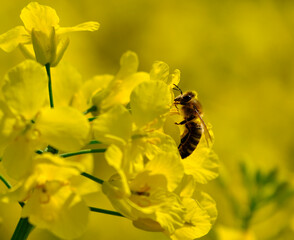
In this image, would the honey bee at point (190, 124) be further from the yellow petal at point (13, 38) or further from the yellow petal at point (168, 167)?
the yellow petal at point (13, 38)

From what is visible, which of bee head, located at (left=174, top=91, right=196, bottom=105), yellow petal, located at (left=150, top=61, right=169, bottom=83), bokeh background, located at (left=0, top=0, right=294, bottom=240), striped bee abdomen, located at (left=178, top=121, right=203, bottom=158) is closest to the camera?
yellow petal, located at (left=150, top=61, right=169, bottom=83)

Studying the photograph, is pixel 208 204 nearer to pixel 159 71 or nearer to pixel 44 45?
pixel 159 71

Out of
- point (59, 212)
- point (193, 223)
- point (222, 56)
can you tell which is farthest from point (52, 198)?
point (222, 56)

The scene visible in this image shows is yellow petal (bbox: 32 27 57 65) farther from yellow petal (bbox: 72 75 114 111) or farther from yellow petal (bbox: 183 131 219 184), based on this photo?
yellow petal (bbox: 183 131 219 184)

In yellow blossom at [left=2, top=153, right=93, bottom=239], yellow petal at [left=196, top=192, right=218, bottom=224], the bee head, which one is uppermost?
the bee head

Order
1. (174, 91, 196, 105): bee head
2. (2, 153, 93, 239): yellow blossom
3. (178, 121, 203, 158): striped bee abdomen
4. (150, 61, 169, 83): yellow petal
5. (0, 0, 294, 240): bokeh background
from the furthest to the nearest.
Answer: (0, 0, 294, 240): bokeh background, (174, 91, 196, 105): bee head, (178, 121, 203, 158): striped bee abdomen, (150, 61, 169, 83): yellow petal, (2, 153, 93, 239): yellow blossom

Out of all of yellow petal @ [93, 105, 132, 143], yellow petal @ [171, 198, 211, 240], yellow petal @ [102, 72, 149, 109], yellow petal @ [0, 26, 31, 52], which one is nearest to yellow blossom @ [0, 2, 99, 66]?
yellow petal @ [0, 26, 31, 52]

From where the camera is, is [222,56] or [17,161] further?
[222,56]
